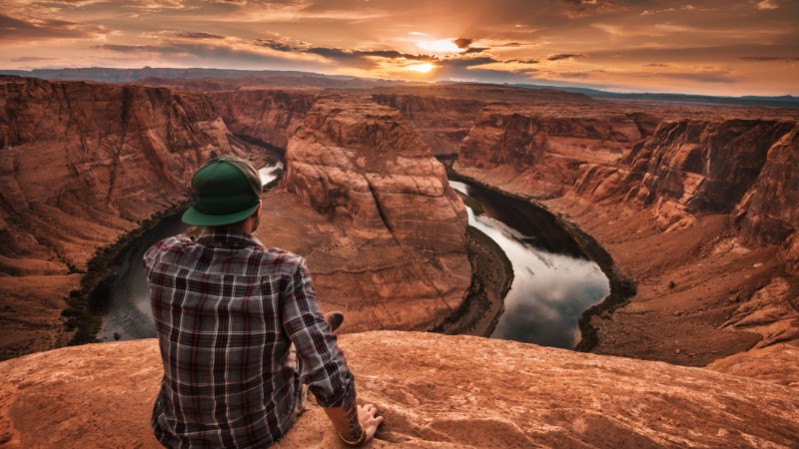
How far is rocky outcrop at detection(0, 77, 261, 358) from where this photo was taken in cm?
2845

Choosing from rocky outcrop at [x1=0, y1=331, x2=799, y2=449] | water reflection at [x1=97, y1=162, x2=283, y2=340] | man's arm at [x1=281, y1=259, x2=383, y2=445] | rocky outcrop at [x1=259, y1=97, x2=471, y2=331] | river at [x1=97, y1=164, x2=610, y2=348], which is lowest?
water reflection at [x1=97, y1=162, x2=283, y2=340]

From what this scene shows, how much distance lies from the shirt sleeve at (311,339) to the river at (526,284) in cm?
2575

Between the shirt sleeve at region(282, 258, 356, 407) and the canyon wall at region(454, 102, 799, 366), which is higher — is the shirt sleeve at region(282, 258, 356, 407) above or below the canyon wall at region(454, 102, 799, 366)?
above

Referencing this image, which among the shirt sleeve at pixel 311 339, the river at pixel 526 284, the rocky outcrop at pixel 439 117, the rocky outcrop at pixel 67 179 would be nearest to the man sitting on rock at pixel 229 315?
the shirt sleeve at pixel 311 339

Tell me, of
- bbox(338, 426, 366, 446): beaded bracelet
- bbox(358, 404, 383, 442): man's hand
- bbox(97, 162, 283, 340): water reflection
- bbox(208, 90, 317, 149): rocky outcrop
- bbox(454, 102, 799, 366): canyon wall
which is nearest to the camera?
bbox(338, 426, 366, 446): beaded bracelet

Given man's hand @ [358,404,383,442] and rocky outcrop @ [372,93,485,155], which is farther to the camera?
rocky outcrop @ [372,93,485,155]

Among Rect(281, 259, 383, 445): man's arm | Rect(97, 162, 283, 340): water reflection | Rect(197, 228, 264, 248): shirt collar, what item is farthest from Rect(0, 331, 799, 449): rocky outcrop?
Rect(97, 162, 283, 340): water reflection

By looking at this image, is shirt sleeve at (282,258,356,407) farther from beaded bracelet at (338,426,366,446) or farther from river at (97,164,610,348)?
river at (97,164,610,348)

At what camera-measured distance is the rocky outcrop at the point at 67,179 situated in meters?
28.5

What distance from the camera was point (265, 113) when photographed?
365ft

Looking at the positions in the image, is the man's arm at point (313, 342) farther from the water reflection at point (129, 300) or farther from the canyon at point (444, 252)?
the water reflection at point (129, 300)

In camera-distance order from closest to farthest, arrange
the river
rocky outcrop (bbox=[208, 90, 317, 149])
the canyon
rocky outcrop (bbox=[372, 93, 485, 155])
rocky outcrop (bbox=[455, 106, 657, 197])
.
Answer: the canyon < the river < rocky outcrop (bbox=[455, 106, 657, 197]) < rocky outcrop (bbox=[372, 93, 485, 155]) < rocky outcrop (bbox=[208, 90, 317, 149])

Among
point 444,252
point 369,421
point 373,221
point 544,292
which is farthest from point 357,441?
point 544,292

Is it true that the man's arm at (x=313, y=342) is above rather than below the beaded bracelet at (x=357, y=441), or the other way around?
above
